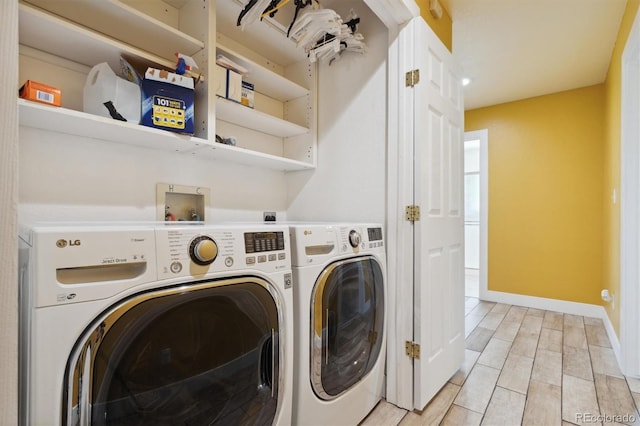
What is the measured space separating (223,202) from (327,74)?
3.49 feet

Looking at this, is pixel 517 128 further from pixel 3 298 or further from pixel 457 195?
pixel 3 298

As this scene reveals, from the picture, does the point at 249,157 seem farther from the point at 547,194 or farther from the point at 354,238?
the point at 547,194

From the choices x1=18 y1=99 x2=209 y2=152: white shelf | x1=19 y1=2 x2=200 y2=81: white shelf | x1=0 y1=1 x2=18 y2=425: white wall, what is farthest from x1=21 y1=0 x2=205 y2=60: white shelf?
x1=0 y1=1 x2=18 y2=425: white wall

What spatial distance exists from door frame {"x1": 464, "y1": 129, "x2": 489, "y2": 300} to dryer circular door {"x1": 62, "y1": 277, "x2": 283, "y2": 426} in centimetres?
347

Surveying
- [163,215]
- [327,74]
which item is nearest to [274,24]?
[327,74]

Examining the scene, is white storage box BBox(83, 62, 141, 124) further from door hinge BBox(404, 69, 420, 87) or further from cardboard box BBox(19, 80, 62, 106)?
door hinge BBox(404, 69, 420, 87)

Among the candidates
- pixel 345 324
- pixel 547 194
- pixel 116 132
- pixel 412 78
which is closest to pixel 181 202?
pixel 116 132

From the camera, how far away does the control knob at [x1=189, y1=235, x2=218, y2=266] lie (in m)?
0.83

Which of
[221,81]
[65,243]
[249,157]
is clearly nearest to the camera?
[65,243]

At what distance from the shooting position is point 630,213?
1974mm

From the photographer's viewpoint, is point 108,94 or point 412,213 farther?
point 412,213

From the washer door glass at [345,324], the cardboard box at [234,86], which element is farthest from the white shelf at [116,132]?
the washer door glass at [345,324]

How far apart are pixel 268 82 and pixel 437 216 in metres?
1.30

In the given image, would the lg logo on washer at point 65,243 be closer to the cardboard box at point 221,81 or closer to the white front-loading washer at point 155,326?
the white front-loading washer at point 155,326
